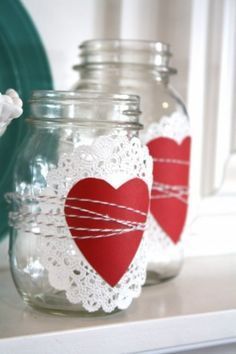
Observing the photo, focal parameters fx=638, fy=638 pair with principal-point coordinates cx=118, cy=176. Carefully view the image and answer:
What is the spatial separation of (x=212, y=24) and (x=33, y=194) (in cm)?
36

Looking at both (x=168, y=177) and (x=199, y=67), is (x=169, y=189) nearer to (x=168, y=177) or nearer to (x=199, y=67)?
(x=168, y=177)

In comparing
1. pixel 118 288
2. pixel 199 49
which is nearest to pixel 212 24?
pixel 199 49

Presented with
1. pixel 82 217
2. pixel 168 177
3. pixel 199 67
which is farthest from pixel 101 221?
pixel 199 67

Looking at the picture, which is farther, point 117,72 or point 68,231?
point 117,72

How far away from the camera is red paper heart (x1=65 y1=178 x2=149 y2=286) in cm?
47

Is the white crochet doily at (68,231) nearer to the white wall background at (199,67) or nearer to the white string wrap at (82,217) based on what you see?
the white string wrap at (82,217)

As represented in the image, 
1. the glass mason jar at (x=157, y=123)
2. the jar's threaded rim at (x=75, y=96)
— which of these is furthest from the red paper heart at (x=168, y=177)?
the jar's threaded rim at (x=75, y=96)

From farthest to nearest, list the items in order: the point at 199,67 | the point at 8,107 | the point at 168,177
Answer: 1. the point at 199,67
2. the point at 168,177
3. the point at 8,107

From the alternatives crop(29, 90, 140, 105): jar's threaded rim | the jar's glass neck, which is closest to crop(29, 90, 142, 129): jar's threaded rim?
crop(29, 90, 140, 105): jar's threaded rim

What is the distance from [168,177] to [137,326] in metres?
0.17

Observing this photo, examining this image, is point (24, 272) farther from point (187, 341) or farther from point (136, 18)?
point (136, 18)

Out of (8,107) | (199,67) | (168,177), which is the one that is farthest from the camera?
(199,67)

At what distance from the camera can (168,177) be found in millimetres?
596

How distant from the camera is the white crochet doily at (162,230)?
598 mm
